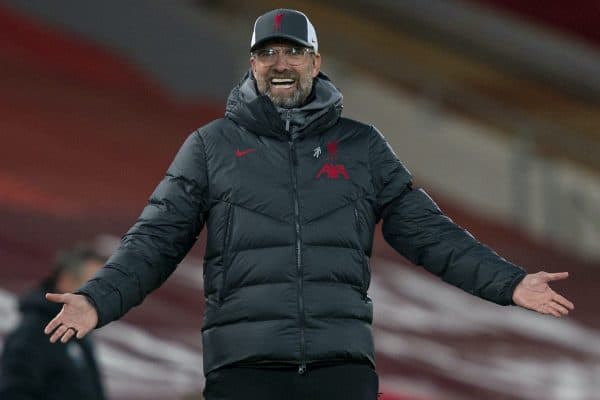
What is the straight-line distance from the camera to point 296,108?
3.12m

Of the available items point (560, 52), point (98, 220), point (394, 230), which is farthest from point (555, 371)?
point (394, 230)

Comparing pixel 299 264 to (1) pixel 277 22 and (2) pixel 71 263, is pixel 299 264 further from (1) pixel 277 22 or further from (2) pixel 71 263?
(2) pixel 71 263

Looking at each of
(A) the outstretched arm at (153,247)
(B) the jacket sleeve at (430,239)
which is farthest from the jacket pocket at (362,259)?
(A) the outstretched arm at (153,247)

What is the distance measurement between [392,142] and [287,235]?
911cm

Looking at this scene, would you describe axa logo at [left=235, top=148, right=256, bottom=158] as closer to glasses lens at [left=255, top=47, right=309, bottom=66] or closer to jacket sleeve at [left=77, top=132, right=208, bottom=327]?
jacket sleeve at [left=77, top=132, right=208, bottom=327]

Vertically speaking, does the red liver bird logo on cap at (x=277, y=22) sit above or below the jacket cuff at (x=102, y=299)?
above

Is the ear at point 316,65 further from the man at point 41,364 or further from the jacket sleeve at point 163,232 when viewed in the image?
the man at point 41,364

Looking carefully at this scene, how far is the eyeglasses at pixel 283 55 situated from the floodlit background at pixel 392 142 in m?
4.61

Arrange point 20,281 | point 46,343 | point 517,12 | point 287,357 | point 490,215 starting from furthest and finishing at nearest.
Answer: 1. point 517,12
2. point 490,215
3. point 20,281
4. point 46,343
5. point 287,357

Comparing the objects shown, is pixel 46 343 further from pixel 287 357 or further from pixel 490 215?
pixel 490 215

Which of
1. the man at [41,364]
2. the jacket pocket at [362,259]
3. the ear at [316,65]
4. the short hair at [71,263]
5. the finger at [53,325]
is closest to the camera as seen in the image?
the finger at [53,325]

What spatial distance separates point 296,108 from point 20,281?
5054 millimetres

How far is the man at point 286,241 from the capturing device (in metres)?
2.94

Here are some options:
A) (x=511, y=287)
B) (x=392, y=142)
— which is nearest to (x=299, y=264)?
(x=511, y=287)
